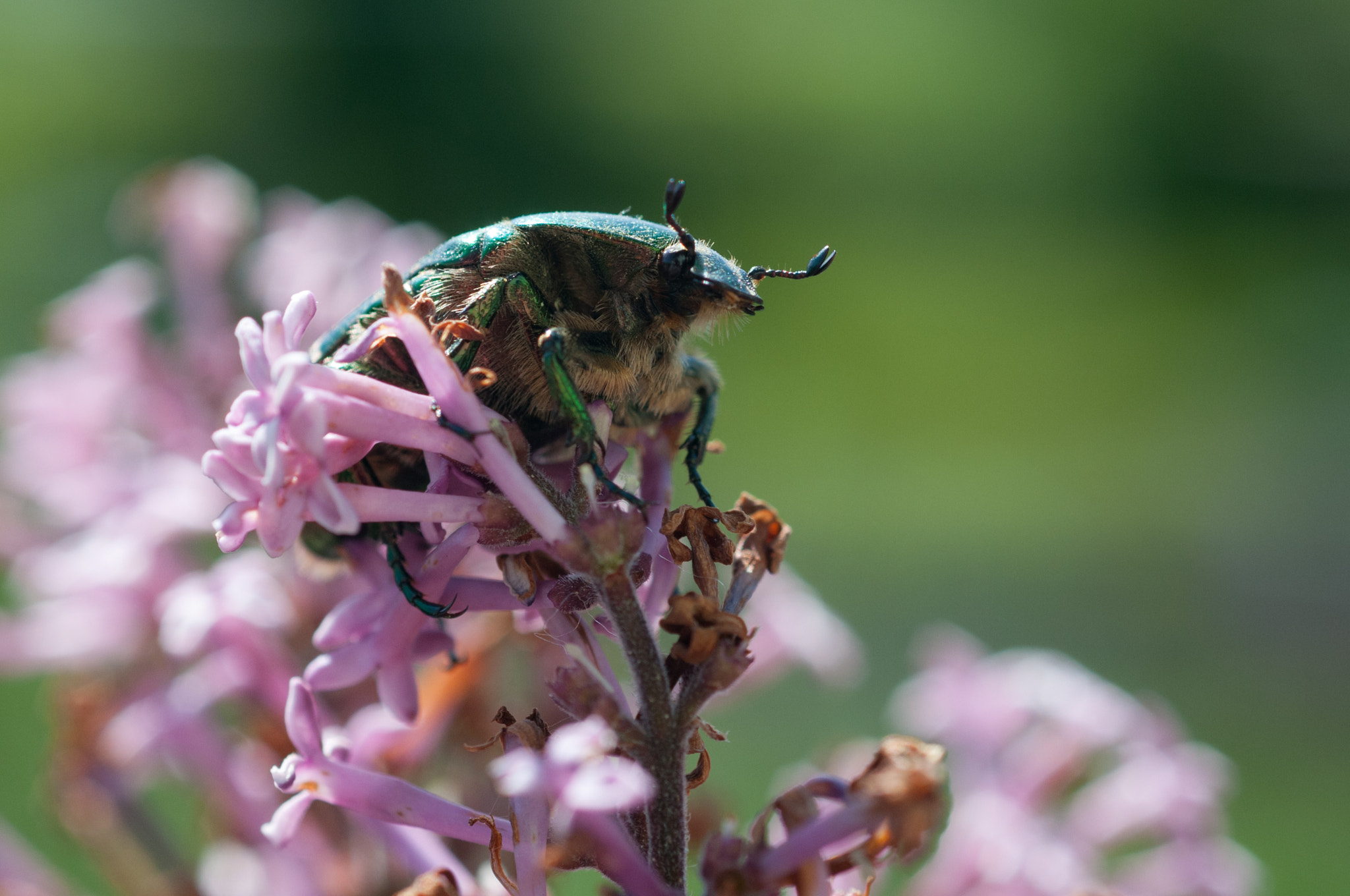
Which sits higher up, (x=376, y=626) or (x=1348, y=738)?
(x=376, y=626)

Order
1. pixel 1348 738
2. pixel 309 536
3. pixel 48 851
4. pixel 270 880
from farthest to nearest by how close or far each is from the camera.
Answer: pixel 1348 738 → pixel 48 851 → pixel 270 880 → pixel 309 536

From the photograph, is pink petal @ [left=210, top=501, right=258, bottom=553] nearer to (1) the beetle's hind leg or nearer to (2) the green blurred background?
(1) the beetle's hind leg

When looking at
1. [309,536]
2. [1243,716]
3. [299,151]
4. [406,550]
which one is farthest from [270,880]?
[299,151]

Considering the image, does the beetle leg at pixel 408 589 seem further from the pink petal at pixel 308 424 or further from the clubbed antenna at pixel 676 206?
the clubbed antenna at pixel 676 206

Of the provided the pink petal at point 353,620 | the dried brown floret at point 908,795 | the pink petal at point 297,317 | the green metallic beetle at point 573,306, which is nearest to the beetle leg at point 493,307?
the green metallic beetle at point 573,306

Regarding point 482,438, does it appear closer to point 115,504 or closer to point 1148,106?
point 115,504
